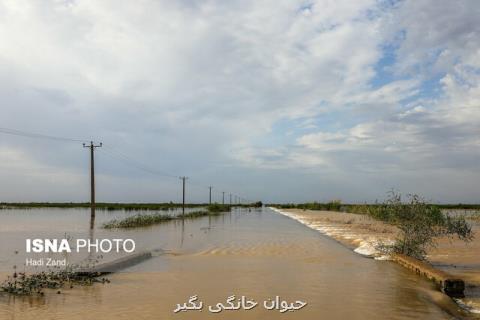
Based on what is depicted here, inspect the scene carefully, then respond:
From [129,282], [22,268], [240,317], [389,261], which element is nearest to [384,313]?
[240,317]

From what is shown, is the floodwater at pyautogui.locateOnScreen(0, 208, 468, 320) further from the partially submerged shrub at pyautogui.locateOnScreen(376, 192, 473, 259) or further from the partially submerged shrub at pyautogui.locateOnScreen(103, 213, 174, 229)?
the partially submerged shrub at pyautogui.locateOnScreen(103, 213, 174, 229)

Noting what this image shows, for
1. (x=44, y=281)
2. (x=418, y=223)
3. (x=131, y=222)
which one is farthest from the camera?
(x=131, y=222)

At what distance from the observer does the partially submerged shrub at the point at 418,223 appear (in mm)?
14875

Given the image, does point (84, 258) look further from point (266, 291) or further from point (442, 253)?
point (442, 253)

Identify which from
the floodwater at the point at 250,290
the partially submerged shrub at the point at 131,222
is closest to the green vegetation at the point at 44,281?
the floodwater at the point at 250,290

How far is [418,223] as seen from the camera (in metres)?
15.2

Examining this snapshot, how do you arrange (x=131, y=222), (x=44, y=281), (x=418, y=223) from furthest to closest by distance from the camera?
(x=131, y=222), (x=418, y=223), (x=44, y=281)

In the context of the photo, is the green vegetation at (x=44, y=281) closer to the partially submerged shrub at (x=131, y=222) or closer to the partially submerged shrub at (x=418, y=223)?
the partially submerged shrub at (x=418, y=223)

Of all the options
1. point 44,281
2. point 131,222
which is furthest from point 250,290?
point 131,222

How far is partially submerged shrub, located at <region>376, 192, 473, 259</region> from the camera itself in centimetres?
1488

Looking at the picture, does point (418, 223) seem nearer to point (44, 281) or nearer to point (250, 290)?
point (250, 290)

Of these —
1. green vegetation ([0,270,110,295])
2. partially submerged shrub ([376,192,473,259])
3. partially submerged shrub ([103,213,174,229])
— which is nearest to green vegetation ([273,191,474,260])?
partially submerged shrub ([376,192,473,259])

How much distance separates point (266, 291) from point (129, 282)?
358 cm

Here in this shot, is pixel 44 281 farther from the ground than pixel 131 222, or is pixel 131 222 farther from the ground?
pixel 44 281
